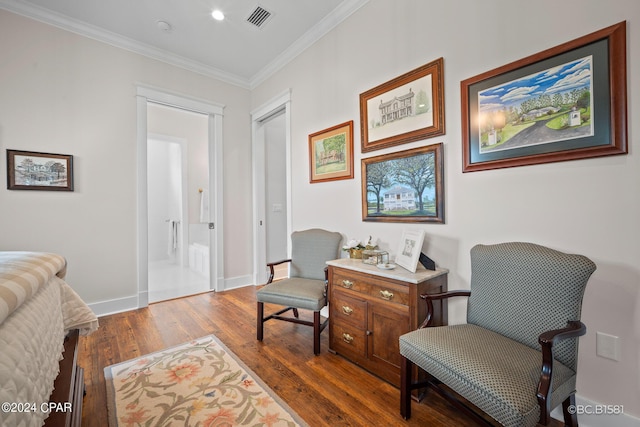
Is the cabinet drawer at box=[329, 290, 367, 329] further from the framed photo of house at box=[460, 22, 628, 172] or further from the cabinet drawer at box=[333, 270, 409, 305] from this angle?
the framed photo of house at box=[460, 22, 628, 172]

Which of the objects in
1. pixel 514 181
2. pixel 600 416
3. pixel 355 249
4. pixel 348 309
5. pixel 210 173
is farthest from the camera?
pixel 210 173

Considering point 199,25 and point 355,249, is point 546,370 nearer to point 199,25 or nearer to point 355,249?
point 355,249

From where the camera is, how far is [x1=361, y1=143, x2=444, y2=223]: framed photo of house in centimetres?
205

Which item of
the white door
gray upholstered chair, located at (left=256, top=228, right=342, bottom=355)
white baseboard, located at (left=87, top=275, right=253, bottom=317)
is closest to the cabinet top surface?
gray upholstered chair, located at (left=256, top=228, right=342, bottom=355)

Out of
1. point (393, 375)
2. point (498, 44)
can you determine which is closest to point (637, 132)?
point (498, 44)

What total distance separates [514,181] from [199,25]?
11.0ft

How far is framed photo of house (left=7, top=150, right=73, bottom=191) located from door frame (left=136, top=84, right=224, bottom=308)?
652 mm

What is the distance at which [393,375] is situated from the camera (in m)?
1.81

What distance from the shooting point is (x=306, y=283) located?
8.35 ft

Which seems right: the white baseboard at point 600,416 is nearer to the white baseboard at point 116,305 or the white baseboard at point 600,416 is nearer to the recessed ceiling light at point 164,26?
the white baseboard at point 116,305

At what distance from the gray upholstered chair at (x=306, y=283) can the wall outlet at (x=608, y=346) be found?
5.44ft

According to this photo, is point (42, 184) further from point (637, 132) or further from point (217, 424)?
point (637, 132)

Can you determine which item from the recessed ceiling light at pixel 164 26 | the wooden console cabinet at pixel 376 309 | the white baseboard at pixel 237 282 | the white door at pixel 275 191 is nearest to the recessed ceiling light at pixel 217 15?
the recessed ceiling light at pixel 164 26

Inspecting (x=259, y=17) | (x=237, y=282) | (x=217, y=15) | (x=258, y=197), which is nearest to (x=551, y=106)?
(x=259, y=17)
